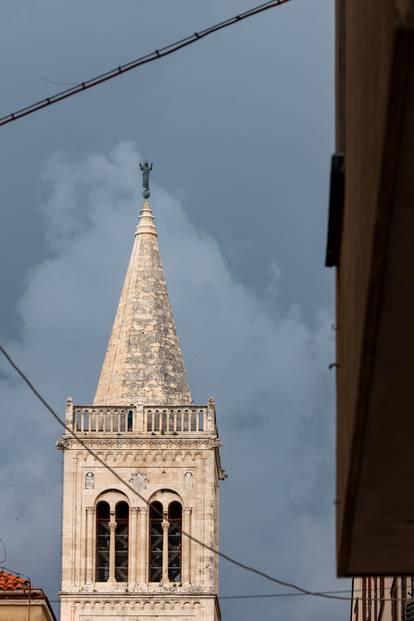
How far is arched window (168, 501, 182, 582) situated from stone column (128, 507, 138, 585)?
115cm

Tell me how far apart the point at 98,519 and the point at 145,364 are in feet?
18.6

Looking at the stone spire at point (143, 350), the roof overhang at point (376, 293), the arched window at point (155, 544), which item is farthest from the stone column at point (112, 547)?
the roof overhang at point (376, 293)

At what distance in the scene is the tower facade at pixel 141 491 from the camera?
234ft

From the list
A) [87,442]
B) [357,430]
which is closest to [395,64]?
[357,430]

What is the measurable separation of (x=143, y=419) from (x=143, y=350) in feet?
8.30

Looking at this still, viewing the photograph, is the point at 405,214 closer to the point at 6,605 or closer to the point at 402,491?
the point at 402,491

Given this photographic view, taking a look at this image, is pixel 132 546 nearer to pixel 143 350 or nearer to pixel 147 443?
pixel 147 443

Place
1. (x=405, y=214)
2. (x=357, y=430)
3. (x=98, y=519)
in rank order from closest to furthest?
(x=405, y=214), (x=357, y=430), (x=98, y=519)

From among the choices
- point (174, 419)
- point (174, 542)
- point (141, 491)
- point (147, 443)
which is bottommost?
point (174, 542)

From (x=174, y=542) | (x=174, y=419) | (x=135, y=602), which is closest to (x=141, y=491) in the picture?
(x=174, y=542)

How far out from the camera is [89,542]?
72625mm

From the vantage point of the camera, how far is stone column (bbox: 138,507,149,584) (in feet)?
235

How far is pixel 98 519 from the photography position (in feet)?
240

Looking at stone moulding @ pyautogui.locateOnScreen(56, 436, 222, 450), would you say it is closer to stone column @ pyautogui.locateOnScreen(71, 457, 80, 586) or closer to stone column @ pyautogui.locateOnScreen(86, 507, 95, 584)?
stone column @ pyautogui.locateOnScreen(71, 457, 80, 586)
